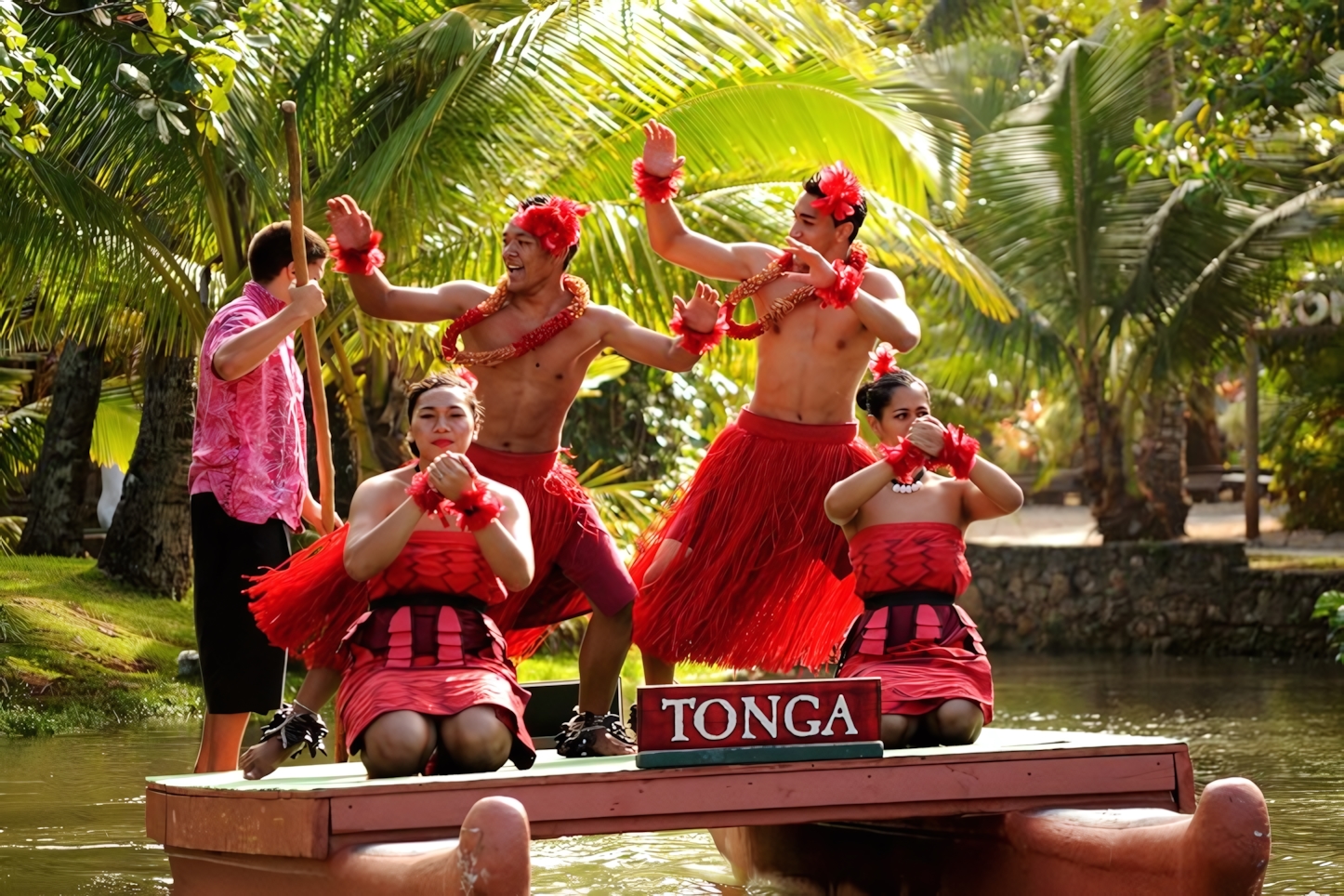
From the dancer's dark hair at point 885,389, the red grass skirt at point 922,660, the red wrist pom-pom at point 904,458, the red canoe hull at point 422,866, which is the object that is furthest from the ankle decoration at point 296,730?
the dancer's dark hair at point 885,389

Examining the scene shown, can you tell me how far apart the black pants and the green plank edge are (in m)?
1.29

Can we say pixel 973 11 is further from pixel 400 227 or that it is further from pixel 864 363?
pixel 864 363

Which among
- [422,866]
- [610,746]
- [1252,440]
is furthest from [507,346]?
[1252,440]

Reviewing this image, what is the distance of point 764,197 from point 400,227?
2322 mm

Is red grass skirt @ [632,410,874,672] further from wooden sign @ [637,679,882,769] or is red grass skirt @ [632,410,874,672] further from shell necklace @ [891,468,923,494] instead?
wooden sign @ [637,679,882,769]

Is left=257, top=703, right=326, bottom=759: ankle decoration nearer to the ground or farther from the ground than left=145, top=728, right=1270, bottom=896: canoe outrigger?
farther from the ground

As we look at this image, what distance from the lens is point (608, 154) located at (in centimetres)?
855

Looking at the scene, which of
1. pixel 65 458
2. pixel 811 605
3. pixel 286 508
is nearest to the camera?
pixel 286 508

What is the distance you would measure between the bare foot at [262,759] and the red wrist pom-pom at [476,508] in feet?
2.24

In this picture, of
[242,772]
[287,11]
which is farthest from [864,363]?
[287,11]

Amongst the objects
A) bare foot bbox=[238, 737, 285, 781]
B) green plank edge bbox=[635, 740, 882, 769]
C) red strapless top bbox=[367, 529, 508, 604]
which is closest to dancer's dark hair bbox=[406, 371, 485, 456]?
→ red strapless top bbox=[367, 529, 508, 604]

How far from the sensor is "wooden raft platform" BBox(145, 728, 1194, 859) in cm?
357

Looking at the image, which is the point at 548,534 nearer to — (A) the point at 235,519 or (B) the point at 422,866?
(A) the point at 235,519

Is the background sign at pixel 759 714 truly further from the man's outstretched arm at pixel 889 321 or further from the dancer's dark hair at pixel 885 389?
the man's outstretched arm at pixel 889 321
